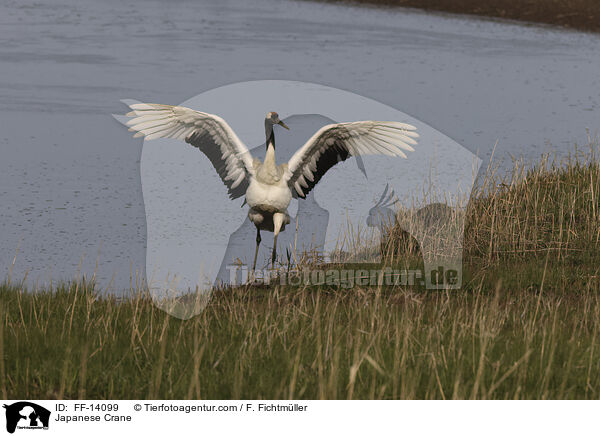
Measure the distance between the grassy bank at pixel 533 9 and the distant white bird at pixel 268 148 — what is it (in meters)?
38.2

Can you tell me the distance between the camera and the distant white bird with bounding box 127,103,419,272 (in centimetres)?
887

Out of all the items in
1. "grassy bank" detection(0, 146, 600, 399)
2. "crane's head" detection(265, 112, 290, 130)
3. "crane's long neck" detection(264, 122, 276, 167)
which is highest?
"crane's head" detection(265, 112, 290, 130)

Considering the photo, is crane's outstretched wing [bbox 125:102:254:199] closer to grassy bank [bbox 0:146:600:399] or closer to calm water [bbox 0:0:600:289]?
grassy bank [bbox 0:146:600:399]

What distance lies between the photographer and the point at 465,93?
1060 inches

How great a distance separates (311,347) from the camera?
6879 millimetres

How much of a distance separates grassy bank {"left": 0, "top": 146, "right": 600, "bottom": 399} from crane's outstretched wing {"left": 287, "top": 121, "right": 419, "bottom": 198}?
4.06ft

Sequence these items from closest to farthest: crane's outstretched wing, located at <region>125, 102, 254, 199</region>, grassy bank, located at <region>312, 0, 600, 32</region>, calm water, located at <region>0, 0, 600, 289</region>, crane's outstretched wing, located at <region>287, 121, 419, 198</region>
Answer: crane's outstretched wing, located at <region>125, 102, 254, 199</region>, crane's outstretched wing, located at <region>287, 121, 419, 198</region>, calm water, located at <region>0, 0, 600, 289</region>, grassy bank, located at <region>312, 0, 600, 32</region>

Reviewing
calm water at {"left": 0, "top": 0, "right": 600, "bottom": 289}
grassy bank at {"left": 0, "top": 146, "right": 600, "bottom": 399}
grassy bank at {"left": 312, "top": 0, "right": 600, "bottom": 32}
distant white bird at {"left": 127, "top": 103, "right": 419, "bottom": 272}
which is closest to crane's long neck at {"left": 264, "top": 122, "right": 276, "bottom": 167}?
distant white bird at {"left": 127, "top": 103, "right": 419, "bottom": 272}

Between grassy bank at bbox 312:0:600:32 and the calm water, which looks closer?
the calm water

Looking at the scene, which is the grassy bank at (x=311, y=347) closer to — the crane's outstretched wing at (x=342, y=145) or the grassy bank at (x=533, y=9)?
the crane's outstretched wing at (x=342, y=145)

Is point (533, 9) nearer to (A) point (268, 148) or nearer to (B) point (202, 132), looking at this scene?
(A) point (268, 148)

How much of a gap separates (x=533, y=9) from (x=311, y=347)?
44.0 meters

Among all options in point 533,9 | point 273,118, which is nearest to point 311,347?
point 273,118

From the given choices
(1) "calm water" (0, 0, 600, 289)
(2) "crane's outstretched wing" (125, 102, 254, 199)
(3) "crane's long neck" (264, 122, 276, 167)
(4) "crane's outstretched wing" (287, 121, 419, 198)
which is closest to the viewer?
(2) "crane's outstretched wing" (125, 102, 254, 199)
